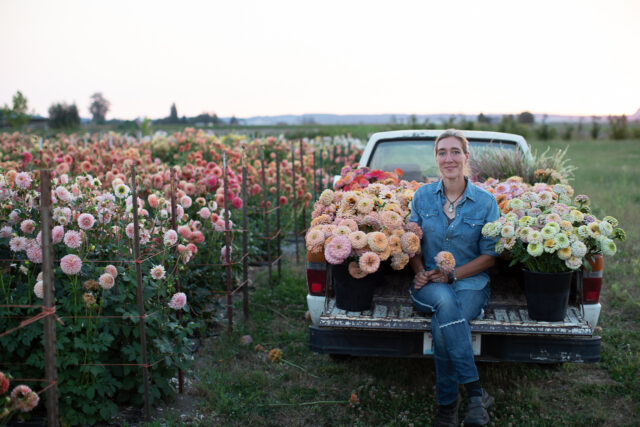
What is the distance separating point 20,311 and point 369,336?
200 cm

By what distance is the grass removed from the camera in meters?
3.57

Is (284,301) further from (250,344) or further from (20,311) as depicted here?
(20,311)

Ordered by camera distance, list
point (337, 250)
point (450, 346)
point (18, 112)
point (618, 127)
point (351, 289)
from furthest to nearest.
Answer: point (618, 127) → point (18, 112) → point (351, 289) → point (337, 250) → point (450, 346)

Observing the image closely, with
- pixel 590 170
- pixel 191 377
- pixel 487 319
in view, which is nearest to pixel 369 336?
pixel 487 319

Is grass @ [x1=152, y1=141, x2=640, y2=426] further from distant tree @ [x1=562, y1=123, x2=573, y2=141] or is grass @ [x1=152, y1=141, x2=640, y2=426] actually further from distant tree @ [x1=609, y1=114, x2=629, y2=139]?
distant tree @ [x1=562, y1=123, x2=573, y2=141]

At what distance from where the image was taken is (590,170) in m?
18.6

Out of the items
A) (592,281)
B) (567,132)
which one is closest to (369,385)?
(592,281)

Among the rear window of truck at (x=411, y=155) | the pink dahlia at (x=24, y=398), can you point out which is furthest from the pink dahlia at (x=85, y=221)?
the rear window of truck at (x=411, y=155)

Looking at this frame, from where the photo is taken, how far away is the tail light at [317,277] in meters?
3.74

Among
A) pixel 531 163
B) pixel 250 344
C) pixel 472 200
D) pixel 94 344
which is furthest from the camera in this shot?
pixel 531 163

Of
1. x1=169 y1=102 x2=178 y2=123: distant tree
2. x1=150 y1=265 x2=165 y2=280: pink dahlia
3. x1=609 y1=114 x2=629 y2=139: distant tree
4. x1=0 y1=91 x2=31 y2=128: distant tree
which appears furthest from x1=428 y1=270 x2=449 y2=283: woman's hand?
x1=169 y1=102 x2=178 y2=123: distant tree

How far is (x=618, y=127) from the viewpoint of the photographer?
126ft

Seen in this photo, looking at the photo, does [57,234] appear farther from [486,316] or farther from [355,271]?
[486,316]

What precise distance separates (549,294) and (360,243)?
1154 mm
